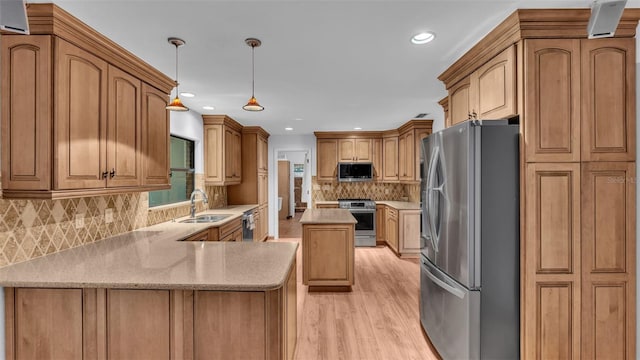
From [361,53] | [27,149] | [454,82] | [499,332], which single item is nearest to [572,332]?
[499,332]

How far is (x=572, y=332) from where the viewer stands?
1840 millimetres

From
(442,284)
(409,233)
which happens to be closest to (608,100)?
(442,284)

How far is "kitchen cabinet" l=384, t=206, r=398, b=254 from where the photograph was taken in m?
5.25

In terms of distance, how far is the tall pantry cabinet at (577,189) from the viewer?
1.80m

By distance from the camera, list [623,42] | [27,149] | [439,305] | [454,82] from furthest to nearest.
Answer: [454,82] → [439,305] → [623,42] → [27,149]

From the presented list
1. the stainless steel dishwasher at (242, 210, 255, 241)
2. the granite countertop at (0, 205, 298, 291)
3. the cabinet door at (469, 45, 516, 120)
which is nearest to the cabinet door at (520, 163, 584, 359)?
the cabinet door at (469, 45, 516, 120)

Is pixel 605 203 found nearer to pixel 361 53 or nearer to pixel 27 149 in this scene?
pixel 361 53

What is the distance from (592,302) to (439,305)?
2.96 feet

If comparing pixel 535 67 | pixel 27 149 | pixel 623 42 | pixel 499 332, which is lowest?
pixel 499 332

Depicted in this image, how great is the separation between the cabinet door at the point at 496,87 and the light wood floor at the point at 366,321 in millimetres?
1904

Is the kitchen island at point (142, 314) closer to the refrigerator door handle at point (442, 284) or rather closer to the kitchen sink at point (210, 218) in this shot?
the refrigerator door handle at point (442, 284)

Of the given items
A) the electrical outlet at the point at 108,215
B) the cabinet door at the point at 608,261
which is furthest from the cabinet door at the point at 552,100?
the electrical outlet at the point at 108,215

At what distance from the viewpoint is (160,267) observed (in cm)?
173

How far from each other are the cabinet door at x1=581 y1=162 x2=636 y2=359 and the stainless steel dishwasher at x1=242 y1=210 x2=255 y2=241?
377 cm
